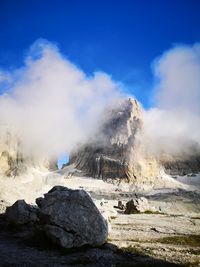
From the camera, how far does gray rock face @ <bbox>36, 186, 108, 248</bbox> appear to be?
23.6 metres

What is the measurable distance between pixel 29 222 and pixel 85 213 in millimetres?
12359

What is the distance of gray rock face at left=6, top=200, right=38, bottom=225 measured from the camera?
34.9 metres

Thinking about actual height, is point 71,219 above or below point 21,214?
above

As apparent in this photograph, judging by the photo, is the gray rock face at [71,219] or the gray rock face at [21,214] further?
the gray rock face at [21,214]

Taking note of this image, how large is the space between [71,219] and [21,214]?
41.2ft

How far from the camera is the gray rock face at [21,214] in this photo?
34938mm

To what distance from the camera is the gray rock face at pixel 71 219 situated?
→ 77.4 ft

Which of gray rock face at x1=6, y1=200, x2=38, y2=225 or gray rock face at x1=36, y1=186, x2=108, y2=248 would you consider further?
gray rock face at x1=6, y1=200, x2=38, y2=225

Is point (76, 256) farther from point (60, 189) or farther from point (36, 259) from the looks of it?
point (60, 189)

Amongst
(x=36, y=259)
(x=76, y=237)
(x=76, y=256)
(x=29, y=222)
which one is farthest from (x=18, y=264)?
(x=29, y=222)

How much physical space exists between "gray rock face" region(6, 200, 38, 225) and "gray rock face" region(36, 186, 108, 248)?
9528 millimetres

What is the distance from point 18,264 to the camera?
60.0 ft

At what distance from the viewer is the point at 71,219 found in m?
24.5

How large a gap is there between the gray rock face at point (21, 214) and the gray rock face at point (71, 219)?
9528 mm
